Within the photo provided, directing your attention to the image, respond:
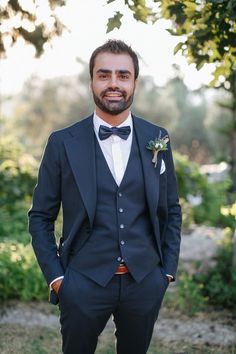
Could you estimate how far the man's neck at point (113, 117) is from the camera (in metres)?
3.01

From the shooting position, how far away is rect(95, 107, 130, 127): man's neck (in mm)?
3012

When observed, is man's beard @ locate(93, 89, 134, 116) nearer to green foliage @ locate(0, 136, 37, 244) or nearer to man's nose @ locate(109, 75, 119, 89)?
man's nose @ locate(109, 75, 119, 89)

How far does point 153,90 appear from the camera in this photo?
36.5 m

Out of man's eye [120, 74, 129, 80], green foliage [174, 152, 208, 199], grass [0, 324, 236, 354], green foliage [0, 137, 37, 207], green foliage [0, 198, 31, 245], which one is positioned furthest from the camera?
green foliage [174, 152, 208, 199]

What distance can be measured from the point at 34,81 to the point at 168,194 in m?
34.2

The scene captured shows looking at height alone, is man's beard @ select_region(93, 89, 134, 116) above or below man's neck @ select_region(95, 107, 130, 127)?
above

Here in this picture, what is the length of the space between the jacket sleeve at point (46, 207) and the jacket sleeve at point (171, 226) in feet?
2.06

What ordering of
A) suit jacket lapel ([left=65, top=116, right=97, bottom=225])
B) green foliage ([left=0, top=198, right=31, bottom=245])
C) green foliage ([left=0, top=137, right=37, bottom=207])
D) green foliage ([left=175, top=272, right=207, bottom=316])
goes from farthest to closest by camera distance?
green foliage ([left=0, top=137, right=37, bottom=207]) → green foliage ([left=0, top=198, right=31, bottom=245]) → green foliage ([left=175, top=272, right=207, bottom=316]) → suit jacket lapel ([left=65, top=116, right=97, bottom=225])

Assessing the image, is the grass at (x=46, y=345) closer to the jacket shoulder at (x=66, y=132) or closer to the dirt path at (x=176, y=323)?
the dirt path at (x=176, y=323)

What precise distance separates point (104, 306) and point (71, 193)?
62 cm

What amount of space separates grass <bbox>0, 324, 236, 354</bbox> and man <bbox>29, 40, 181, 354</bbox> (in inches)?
63.8

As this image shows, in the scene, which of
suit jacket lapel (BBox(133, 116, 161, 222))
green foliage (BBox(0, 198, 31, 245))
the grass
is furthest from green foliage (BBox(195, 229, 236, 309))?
suit jacket lapel (BBox(133, 116, 161, 222))

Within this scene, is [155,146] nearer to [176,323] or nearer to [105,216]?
[105,216]

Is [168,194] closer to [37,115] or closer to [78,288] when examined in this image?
[78,288]
